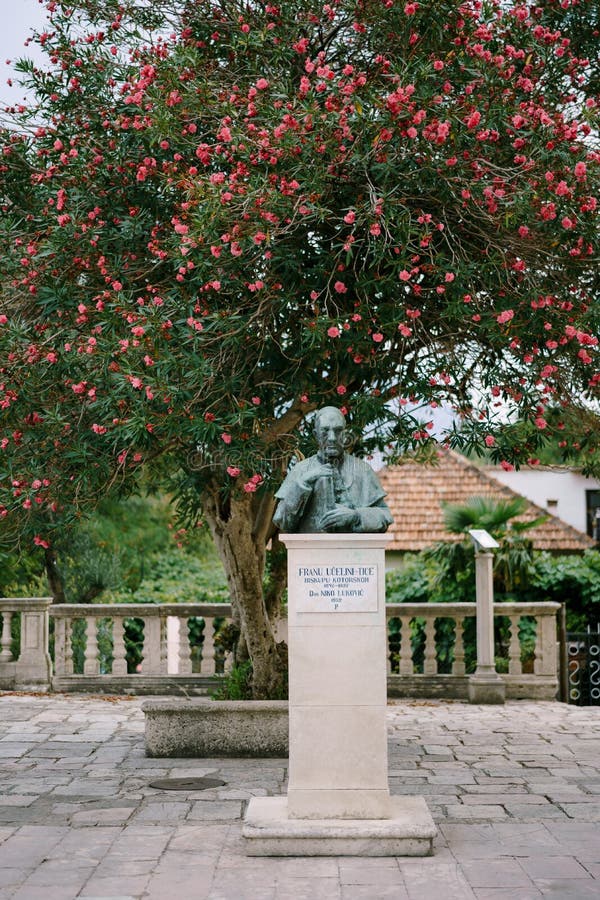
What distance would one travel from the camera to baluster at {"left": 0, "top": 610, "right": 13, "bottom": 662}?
14188mm

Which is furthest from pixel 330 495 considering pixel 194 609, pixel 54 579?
pixel 54 579

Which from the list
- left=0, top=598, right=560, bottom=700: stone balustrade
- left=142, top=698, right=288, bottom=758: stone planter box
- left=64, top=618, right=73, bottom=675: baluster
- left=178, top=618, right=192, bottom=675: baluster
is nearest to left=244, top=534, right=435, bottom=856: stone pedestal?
left=142, top=698, right=288, bottom=758: stone planter box

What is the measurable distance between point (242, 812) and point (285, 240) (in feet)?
12.9

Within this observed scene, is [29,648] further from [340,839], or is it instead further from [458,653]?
[340,839]

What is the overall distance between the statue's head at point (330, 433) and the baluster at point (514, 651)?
7596 millimetres

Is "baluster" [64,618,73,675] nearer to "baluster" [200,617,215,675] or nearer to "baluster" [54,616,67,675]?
"baluster" [54,616,67,675]

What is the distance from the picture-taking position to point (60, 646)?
1421 centimetres

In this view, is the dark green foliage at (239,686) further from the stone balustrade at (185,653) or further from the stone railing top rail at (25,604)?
the stone railing top rail at (25,604)

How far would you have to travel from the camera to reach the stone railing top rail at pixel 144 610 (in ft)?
45.1

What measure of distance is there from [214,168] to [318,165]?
1.43 metres

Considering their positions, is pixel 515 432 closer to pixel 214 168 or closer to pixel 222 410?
pixel 222 410

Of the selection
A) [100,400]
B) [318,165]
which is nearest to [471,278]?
[318,165]

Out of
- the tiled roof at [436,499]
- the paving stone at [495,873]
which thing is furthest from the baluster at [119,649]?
A: the tiled roof at [436,499]

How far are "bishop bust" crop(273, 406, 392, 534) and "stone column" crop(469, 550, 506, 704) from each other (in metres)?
6.83
